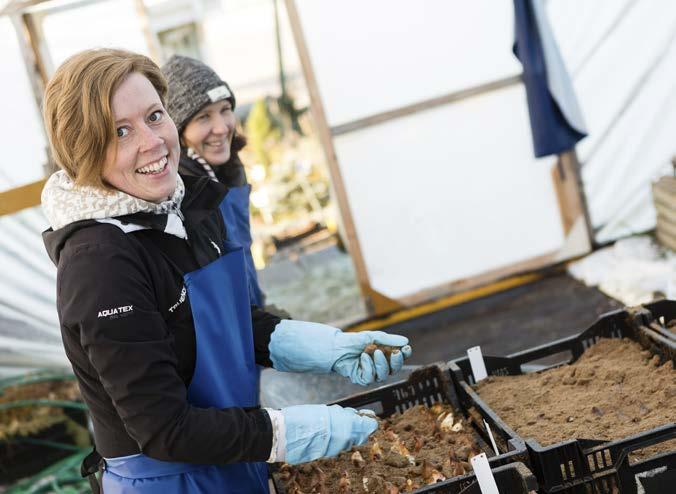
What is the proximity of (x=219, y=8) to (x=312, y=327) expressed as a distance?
13.6m

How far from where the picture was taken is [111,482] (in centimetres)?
185

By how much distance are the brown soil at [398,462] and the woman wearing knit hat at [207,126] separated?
769 millimetres

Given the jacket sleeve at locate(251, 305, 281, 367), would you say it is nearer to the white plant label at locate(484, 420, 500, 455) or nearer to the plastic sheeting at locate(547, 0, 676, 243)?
the white plant label at locate(484, 420, 500, 455)

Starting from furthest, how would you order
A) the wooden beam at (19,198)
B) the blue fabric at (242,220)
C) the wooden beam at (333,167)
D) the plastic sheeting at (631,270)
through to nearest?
the wooden beam at (333,167) < the plastic sheeting at (631,270) < the wooden beam at (19,198) < the blue fabric at (242,220)

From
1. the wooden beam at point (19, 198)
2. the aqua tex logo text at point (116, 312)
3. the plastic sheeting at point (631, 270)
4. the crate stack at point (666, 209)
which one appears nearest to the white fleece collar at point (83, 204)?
the aqua tex logo text at point (116, 312)

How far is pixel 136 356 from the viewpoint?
1544mm

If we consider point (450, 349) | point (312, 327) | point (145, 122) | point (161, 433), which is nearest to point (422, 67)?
point (450, 349)

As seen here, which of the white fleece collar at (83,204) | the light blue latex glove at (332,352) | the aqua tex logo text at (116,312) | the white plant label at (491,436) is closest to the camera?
the aqua tex logo text at (116,312)

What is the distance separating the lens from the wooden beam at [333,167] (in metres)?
5.00

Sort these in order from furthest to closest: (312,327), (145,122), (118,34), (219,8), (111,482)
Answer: (219,8) → (118,34) → (312,327) → (111,482) → (145,122)

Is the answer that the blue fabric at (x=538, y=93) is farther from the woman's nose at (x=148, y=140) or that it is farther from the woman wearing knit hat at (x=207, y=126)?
the woman's nose at (x=148, y=140)

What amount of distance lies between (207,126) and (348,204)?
238cm

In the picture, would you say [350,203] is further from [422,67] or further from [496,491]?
[496,491]

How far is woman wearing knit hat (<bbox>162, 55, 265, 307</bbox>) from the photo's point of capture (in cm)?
283
